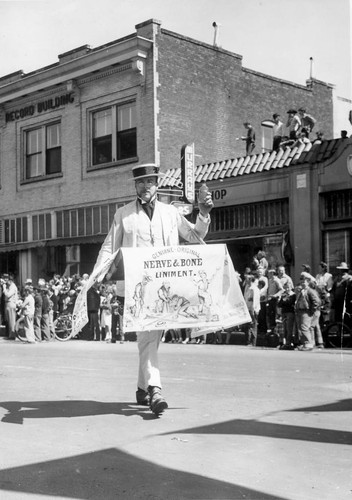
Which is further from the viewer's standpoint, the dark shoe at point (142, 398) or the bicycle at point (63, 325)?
the bicycle at point (63, 325)

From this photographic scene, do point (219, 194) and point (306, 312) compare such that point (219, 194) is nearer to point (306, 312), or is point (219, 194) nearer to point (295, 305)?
point (295, 305)

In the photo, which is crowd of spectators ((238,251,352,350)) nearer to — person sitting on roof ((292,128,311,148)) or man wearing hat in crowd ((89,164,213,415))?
person sitting on roof ((292,128,311,148))

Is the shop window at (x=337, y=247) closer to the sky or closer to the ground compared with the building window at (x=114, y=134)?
closer to the ground

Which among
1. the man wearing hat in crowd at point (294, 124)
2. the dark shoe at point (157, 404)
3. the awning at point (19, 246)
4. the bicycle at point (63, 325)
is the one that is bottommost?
the bicycle at point (63, 325)

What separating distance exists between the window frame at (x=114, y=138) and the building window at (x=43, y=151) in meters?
1.82

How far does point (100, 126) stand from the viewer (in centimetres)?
2766

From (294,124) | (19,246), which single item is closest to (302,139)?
(294,124)

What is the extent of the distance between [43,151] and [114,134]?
3.89m

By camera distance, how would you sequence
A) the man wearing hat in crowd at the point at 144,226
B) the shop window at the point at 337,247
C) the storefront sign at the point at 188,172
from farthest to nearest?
the storefront sign at the point at 188,172, the shop window at the point at 337,247, the man wearing hat in crowd at the point at 144,226

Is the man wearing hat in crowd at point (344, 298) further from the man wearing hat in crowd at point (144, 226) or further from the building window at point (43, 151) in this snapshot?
the building window at point (43, 151)

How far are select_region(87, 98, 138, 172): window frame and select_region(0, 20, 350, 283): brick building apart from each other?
35mm

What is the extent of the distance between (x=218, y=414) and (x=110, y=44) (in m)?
21.3

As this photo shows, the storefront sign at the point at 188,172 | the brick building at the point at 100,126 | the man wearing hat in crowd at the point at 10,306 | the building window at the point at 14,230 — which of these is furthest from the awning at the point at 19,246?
the storefront sign at the point at 188,172

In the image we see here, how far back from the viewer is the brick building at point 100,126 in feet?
85.9
